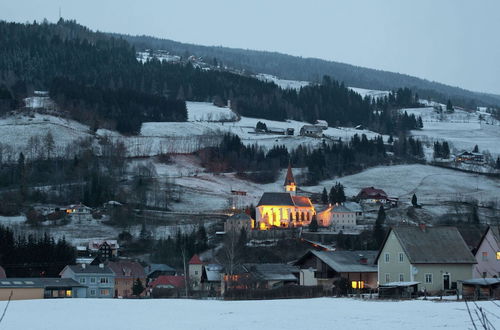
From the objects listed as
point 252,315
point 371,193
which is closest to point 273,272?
point 252,315

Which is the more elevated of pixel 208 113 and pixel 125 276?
pixel 208 113

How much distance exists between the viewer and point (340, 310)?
32.3m

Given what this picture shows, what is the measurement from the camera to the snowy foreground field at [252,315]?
89.9 ft

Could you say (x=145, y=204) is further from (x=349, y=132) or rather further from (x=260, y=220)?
(x=349, y=132)

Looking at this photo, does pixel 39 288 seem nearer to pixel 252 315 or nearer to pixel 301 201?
pixel 252 315

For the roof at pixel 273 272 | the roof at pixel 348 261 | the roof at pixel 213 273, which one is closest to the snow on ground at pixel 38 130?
the roof at pixel 213 273

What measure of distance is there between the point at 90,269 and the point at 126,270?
3.77m

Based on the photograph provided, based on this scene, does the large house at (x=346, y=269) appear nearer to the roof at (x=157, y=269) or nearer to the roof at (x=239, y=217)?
the roof at (x=157, y=269)

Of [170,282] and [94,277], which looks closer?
[170,282]

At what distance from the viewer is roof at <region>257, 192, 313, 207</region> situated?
363 ft

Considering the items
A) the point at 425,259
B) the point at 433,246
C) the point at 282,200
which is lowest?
the point at 282,200

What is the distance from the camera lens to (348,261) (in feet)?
174

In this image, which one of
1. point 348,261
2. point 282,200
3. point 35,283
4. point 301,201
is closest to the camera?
point 348,261

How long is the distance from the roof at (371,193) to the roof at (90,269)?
58.4 metres
